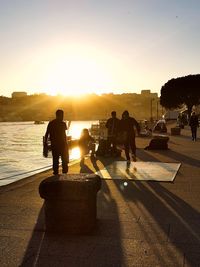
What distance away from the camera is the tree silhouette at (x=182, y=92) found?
3231 inches

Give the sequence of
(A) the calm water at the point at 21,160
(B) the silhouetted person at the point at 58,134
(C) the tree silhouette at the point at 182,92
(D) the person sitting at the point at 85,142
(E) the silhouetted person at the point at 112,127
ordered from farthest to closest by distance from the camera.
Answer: (C) the tree silhouette at the point at 182,92, (A) the calm water at the point at 21,160, (D) the person sitting at the point at 85,142, (E) the silhouetted person at the point at 112,127, (B) the silhouetted person at the point at 58,134

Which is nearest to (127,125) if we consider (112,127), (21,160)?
(112,127)

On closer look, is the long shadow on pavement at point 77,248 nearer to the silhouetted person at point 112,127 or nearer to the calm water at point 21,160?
the calm water at point 21,160

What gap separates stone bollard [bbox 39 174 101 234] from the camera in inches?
213

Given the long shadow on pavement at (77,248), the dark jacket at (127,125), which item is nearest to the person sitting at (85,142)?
the dark jacket at (127,125)

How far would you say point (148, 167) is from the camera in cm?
1219

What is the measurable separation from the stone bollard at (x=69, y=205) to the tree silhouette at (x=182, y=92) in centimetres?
7672

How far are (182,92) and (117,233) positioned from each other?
263 feet

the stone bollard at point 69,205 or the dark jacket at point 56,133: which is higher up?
the dark jacket at point 56,133

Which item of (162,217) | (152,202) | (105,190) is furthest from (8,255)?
(105,190)

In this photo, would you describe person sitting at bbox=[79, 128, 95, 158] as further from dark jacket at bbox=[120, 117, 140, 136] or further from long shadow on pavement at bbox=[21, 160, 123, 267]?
long shadow on pavement at bbox=[21, 160, 123, 267]

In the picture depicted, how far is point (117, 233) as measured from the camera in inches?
217

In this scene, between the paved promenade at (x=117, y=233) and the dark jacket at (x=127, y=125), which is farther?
the dark jacket at (x=127, y=125)

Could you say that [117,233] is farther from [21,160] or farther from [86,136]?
[21,160]
